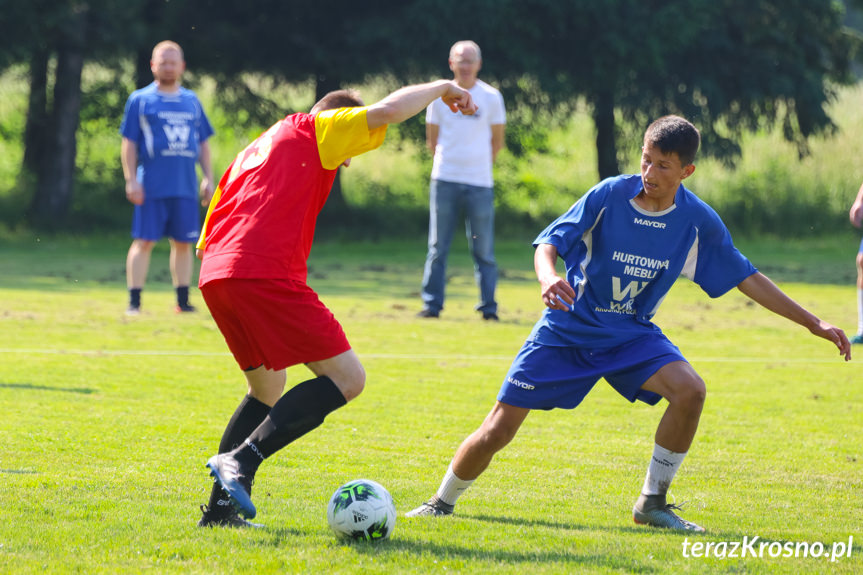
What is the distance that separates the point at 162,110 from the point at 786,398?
6.26 metres

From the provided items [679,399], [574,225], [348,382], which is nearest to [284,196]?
[348,382]

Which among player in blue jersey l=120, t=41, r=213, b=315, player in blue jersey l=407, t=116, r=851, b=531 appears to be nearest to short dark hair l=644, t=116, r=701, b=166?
player in blue jersey l=407, t=116, r=851, b=531

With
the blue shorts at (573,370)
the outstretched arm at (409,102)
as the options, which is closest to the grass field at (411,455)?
the blue shorts at (573,370)

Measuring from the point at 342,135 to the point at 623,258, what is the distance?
1.28 m

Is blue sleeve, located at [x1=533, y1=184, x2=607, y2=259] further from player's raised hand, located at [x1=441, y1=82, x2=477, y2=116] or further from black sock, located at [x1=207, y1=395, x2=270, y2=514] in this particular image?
black sock, located at [x1=207, y1=395, x2=270, y2=514]

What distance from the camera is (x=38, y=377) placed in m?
7.49

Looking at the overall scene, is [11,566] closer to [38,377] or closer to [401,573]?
[401,573]

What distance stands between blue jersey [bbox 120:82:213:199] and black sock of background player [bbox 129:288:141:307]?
2.94 feet

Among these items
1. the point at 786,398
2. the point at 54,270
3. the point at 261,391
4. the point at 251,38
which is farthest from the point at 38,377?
the point at 251,38

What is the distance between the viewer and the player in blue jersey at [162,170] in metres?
10.6

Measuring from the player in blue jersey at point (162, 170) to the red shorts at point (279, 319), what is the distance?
655 cm

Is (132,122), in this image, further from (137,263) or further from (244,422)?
(244,422)

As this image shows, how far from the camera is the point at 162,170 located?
10.8m

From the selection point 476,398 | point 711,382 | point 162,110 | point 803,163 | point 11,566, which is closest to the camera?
point 11,566
